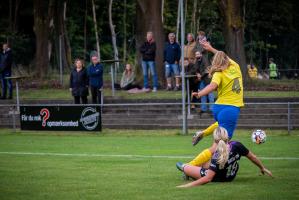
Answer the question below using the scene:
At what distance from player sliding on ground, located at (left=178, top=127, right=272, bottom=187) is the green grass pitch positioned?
6.4 inches

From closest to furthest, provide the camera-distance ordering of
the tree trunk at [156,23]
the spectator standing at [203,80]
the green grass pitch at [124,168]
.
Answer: the green grass pitch at [124,168], the spectator standing at [203,80], the tree trunk at [156,23]

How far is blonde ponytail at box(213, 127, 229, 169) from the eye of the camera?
1161 centimetres

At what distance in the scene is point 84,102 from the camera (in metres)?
27.0

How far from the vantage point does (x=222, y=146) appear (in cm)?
1162

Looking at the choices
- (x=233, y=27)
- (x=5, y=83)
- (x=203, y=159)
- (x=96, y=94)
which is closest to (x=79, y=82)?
(x=96, y=94)

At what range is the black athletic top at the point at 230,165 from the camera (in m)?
11.9

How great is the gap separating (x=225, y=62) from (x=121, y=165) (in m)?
3.45

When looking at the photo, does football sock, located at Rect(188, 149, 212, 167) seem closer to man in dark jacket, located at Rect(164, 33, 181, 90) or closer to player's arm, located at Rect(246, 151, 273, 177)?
player's arm, located at Rect(246, 151, 273, 177)

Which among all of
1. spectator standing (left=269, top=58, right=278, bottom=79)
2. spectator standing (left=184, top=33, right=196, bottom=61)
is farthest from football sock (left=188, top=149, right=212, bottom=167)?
spectator standing (left=269, top=58, right=278, bottom=79)

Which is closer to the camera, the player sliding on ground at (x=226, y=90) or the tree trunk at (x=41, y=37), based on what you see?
the player sliding on ground at (x=226, y=90)

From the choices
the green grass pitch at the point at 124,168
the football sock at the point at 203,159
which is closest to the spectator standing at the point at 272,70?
the green grass pitch at the point at 124,168

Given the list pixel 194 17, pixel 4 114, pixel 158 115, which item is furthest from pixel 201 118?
pixel 194 17

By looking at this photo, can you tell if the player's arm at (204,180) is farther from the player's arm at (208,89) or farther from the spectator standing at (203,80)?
the spectator standing at (203,80)

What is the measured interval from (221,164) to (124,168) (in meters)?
3.40
